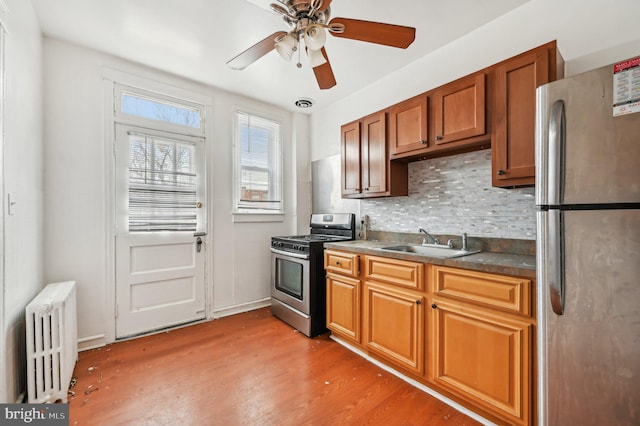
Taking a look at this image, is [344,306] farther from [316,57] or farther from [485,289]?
[316,57]

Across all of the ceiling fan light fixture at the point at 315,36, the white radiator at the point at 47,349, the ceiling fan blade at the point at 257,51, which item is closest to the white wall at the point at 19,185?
the white radiator at the point at 47,349

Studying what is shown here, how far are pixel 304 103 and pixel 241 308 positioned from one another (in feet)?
8.86

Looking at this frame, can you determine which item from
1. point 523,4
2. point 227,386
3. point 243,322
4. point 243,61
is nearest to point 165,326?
point 243,322

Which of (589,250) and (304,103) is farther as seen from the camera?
(304,103)

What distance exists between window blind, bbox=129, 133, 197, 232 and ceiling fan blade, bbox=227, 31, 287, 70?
1.51 metres

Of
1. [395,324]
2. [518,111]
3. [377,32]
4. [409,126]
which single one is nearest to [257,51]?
[377,32]

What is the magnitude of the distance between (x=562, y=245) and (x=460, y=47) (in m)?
1.89

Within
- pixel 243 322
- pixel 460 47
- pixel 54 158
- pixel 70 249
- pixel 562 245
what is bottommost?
pixel 243 322

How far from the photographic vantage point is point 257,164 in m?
3.61

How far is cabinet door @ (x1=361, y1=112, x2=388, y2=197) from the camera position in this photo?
2.57 meters

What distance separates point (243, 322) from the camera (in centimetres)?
314

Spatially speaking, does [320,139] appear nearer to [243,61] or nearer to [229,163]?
[229,163]

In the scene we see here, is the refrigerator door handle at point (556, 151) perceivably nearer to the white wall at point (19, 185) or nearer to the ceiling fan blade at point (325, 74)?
the ceiling fan blade at point (325, 74)

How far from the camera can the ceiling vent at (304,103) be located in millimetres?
3537
